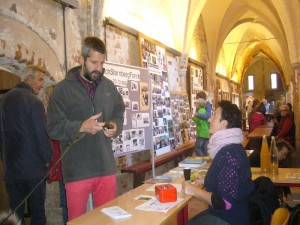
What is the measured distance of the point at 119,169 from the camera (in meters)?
5.30

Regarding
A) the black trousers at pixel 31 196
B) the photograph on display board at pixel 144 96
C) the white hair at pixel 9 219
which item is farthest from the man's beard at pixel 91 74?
the photograph on display board at pixel 144 96

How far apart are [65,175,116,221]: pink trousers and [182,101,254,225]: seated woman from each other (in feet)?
1.82

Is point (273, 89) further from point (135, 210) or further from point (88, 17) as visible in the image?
point (135, 210)

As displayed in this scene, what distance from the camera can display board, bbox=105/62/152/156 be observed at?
4.52m

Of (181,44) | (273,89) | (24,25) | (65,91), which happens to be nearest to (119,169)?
(24,25)

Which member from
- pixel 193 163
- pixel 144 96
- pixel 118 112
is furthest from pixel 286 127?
pixel 118 112

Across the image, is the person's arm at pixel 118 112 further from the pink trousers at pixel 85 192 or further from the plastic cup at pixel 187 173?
the plastic cup at pixel 187 173

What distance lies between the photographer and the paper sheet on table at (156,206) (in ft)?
6.91

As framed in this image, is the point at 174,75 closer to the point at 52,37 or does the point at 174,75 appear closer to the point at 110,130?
the point at 52,37

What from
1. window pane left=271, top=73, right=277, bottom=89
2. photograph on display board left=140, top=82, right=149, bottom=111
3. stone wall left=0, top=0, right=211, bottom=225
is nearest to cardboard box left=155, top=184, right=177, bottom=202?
stone wall left=0, top=0, right=211, bottom=225

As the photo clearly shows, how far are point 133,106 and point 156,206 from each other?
9.05 ft

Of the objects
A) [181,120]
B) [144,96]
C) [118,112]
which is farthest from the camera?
[181,120]

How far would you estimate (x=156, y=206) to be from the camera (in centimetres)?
218

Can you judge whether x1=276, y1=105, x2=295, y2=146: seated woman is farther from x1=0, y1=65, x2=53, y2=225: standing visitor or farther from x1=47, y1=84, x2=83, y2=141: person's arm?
Answer: x1=47, y1=84, x2=83, y2=141: person's arm
